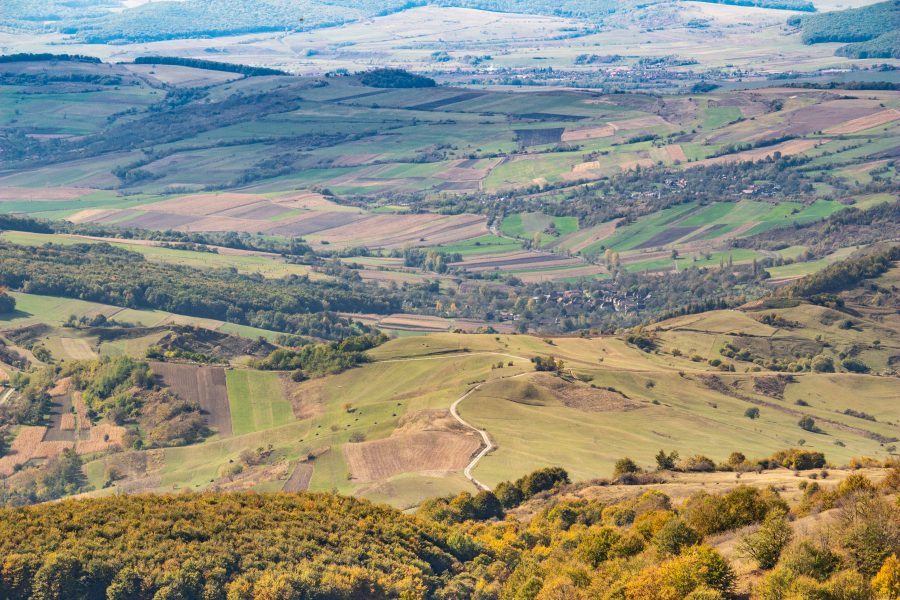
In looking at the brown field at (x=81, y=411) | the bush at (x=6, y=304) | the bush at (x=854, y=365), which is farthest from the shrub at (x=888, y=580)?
the bush at (x=6, y=304)

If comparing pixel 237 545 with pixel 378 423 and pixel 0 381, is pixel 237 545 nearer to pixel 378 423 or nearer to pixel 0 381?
pixel 378 423

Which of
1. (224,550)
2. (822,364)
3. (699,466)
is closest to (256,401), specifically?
(699,466)

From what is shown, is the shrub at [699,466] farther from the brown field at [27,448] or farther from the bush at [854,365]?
the bush at [854,365]

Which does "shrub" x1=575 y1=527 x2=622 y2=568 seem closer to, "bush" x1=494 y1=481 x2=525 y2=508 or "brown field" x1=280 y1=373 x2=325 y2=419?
Answer: "bush" x1=494 y1=481 x2=525 y2=508

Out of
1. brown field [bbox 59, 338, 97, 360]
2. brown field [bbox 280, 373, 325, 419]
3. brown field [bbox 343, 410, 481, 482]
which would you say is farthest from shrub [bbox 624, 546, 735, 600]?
brown field [bbox 59, 338, 97, 360]

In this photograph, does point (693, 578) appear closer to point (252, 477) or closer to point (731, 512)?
point (731, 512)

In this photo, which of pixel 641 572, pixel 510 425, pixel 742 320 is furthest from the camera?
pixel 742 320

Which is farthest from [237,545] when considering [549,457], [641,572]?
[549,457]
